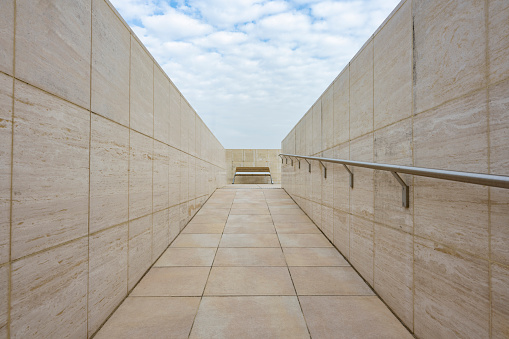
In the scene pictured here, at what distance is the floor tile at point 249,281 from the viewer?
211 centimetres

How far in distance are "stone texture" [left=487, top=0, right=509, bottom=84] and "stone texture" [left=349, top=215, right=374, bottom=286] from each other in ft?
4.83

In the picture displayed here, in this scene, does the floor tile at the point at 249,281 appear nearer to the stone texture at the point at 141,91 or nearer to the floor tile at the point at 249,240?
the floor tile at the point at 249,240

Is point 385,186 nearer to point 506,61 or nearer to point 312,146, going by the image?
point 506,61

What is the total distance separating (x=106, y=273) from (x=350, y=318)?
6.23ft

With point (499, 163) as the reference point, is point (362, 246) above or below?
below

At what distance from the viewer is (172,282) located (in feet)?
7.43

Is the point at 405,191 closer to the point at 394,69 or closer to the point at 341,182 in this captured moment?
the point at 394,69

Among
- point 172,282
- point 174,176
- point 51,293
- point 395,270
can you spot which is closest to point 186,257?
point 172,282

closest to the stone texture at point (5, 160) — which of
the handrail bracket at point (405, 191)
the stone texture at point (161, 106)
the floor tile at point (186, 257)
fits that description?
the stone texture at point (161, 106)

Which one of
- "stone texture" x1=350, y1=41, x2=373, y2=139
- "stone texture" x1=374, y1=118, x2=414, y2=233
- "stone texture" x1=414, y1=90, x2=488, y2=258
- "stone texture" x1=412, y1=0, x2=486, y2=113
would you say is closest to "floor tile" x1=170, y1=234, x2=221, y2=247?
"stone texture" x1=374, y1=118, x2=414, y2=233

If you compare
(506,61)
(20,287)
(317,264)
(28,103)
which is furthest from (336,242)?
(28,103)

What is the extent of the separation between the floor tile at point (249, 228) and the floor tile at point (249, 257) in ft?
2.13

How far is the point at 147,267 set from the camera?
2.44 meters

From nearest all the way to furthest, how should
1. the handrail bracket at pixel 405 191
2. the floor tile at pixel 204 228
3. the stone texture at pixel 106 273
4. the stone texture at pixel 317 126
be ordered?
the stone texture at pixel 106 273, the handrail bracket at pixel 405 191, the floor tile at pixel 204 228, the stone texture at pixel 317 126
